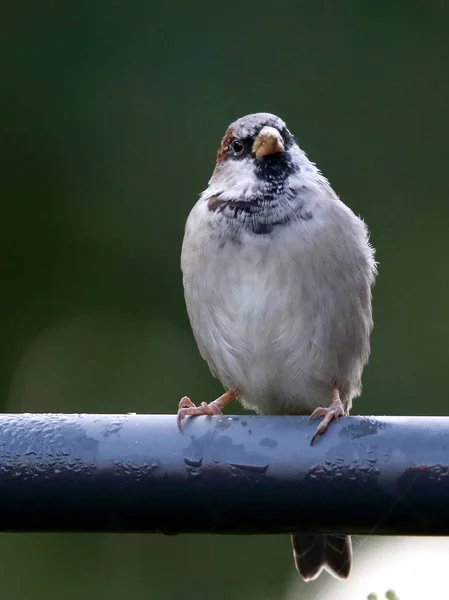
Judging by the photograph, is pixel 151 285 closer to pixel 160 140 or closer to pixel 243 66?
pixel 160 140

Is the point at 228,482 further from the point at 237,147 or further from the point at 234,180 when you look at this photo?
the point at 237,147

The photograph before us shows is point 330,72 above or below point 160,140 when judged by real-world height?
above

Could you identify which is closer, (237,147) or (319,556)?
(319,556)

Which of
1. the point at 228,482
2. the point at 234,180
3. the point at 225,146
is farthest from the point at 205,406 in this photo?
the point at 228,482

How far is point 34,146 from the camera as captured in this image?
14.3 feet

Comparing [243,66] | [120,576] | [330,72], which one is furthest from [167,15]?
[120,576]

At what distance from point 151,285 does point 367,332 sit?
1.59 meters

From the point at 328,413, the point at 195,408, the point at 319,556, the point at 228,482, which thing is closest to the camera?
the point at 228,482

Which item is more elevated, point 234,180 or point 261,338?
point 234,180

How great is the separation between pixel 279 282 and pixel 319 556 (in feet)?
1.76

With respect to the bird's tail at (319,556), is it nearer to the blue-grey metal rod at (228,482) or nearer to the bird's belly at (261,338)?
the bird's belly at (261,338)

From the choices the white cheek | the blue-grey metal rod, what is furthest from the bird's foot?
the blue-grey metal rod

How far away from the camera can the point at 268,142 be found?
2.62 metres

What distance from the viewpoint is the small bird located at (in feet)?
8.19
